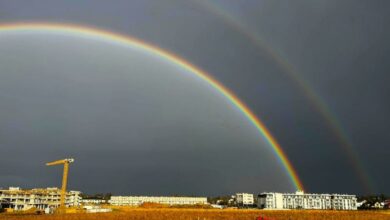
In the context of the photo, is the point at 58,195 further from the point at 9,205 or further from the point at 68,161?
the point at 68,161

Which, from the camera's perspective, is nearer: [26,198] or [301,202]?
[26,198]

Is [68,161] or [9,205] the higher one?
[68,161]

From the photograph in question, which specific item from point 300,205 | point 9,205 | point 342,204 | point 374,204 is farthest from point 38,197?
point 374,204

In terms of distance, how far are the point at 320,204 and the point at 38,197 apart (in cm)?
12659

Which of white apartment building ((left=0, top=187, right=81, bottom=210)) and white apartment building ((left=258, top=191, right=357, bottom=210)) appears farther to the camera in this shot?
white apartment building ((left=258, top=191, right=357, bottom=210))

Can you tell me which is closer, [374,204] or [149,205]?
[149,205]

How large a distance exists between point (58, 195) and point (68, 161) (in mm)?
65322

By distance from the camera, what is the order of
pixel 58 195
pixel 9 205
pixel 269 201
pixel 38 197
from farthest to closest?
1. pixel 269 201
2. pixel 58 195
3. pixel 38 197
4. pixel 9 205

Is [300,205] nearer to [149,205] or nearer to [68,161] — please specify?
[149,205]

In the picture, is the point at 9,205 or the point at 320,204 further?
the point at 320,204

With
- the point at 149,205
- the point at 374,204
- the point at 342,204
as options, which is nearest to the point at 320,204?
the point at 342,204

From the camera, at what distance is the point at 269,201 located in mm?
193375

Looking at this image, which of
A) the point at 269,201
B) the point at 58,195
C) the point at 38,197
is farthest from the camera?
the point at 269,201

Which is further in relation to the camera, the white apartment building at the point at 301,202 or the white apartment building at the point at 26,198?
the white apartment building at the point at 301,202
